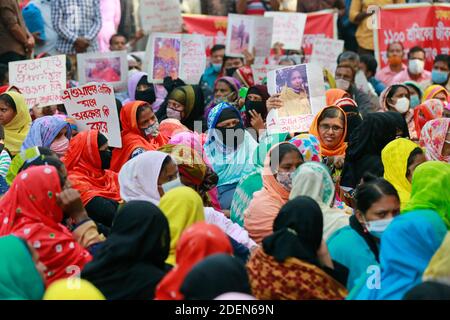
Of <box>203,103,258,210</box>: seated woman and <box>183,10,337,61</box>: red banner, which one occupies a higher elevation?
<box>203,103,258,210</box>: seated woman

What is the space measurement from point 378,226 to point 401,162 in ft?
5.46

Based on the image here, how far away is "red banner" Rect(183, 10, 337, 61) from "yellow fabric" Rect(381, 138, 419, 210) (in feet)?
22.1

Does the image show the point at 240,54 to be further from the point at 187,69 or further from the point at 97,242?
the point at 97,242

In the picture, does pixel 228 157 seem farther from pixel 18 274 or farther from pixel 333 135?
pixel 18 274

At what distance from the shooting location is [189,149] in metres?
7.13

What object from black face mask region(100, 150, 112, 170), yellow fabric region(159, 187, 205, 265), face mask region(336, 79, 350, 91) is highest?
yellow fabric region(159, 187, 205, 265)

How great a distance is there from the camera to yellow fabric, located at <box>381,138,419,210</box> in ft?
23.2

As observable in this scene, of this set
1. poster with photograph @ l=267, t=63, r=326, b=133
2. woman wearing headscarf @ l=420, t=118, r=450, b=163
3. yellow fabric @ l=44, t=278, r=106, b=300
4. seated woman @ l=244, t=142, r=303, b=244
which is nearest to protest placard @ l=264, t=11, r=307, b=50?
poster with photograph @ l=267, t=63, r=326, b=133

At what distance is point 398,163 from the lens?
7145 mm

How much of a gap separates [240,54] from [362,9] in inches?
105

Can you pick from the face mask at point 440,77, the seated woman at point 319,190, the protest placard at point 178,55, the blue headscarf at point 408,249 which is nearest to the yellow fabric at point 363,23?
the face mask at point 440,77

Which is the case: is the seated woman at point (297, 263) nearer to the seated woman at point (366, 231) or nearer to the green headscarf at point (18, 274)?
the seated woman at point (366, 231)

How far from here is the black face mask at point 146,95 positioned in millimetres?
10688

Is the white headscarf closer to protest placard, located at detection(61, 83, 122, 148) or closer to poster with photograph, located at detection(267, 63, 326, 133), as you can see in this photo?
protest placard, located at detection(61, 83, 122, 148)
